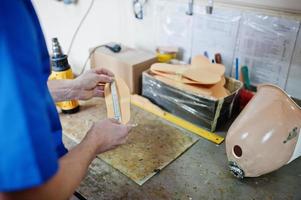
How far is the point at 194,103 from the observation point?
3.09ft

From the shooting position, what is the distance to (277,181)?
765 mm

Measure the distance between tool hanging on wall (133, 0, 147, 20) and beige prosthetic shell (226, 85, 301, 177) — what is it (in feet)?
2.42

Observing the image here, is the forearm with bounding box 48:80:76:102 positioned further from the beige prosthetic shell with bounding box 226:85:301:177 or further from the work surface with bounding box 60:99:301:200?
the beige prosthetic shell with bounding box 226:85:301:177

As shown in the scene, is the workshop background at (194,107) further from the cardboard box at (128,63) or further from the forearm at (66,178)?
the forearm at (66,178)

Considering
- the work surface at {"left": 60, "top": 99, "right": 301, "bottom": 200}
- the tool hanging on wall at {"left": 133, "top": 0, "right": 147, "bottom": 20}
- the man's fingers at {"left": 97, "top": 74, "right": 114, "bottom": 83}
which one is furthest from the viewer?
the tool hanging on wall at {"left": 133, "top": 0, "right": 147, "bottom": 20}

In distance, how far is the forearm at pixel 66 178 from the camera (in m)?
0.39

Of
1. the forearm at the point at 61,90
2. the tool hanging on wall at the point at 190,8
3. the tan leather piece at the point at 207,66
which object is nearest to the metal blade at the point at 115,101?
the forearm at the point at 61,90

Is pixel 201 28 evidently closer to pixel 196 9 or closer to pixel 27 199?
pixel 196 9

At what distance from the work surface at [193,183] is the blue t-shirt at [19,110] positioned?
0.35m

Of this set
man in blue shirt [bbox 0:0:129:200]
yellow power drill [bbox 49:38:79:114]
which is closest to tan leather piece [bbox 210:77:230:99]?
yellow power drill [bbox 49:38:79:114]

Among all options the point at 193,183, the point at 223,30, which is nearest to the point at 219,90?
the point at 223,30

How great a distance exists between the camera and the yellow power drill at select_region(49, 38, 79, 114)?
1013mm

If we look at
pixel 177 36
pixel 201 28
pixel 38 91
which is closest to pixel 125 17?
pixel 177 36

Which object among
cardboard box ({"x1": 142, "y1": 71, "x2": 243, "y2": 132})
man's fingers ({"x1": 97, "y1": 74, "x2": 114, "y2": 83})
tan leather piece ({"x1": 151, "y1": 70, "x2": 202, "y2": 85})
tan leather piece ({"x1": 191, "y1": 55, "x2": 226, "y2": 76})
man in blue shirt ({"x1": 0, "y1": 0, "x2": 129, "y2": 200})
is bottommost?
cardboard box ({"x1": 142, "y1": 71, "x2": 243, "y2": 132})
